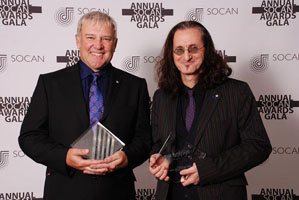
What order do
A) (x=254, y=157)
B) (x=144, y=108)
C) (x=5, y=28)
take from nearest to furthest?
1. (x=254, y=157)
2. (x=144, y=108)
3. (x=5, y=28)

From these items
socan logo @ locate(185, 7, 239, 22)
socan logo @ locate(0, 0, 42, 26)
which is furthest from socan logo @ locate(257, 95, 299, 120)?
socan logo @ locate(0, 0, 42, 26)

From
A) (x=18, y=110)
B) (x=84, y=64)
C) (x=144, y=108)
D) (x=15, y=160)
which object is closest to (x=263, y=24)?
(x=144, y=108)

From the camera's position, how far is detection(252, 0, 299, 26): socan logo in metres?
2.41

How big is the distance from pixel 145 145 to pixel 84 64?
0.49 m

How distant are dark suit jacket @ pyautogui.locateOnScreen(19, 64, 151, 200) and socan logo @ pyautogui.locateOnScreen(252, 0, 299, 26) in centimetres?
153

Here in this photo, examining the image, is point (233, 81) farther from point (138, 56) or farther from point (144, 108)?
point (138, 56)

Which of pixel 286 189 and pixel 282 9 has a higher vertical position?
pixel 282 9

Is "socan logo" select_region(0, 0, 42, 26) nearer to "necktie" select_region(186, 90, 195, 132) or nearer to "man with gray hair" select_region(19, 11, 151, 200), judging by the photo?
"man with gray hair" select_region(19, 11, 151, 200)

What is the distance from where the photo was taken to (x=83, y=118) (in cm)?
137

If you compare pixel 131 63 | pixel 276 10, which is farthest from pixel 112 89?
pixel 276 10

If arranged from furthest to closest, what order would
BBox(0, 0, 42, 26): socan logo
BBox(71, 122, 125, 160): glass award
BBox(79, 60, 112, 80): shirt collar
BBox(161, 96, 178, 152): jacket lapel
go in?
BBox(0, 0, 42, 26): socan logo, BBox(79, 60, 112, 80): shirt collar, BBox(161, 96, 178, 152): jacket lapel, BBox(71, 122, 125, 160): glass award

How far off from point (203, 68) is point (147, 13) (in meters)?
1.12

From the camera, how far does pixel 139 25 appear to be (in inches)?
94.9

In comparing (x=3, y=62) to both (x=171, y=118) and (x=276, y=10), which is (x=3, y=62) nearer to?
(x=171, y=118)
